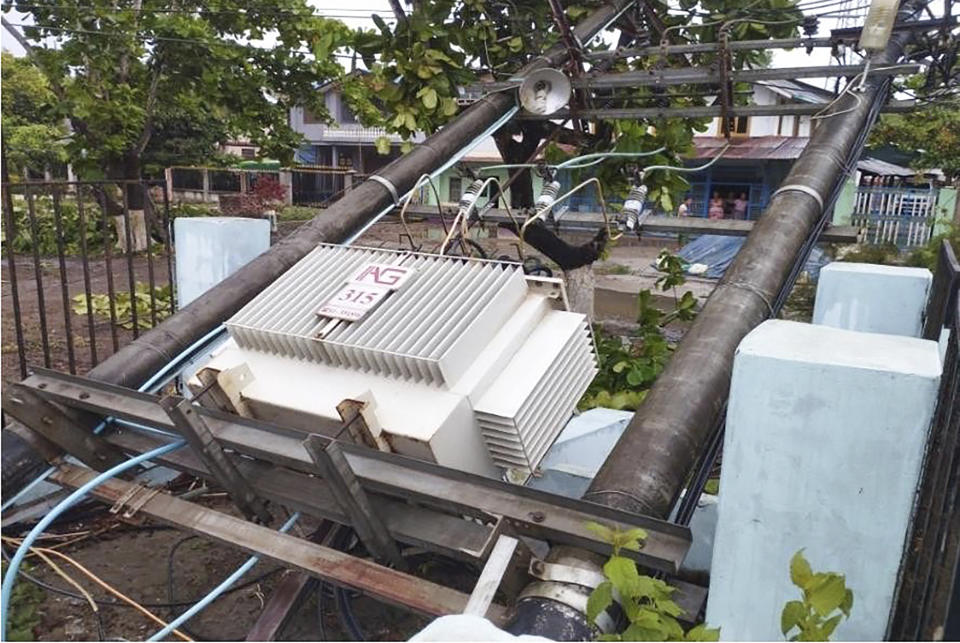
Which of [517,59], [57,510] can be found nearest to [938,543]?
[57,510]

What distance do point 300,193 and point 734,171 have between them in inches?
686

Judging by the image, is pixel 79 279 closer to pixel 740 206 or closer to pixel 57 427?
pixel 57 427

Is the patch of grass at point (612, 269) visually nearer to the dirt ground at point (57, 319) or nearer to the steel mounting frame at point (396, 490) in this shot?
the dirt ground at point (57, 319)

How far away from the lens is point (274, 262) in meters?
3.35

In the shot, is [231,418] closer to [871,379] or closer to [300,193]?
[871,379]

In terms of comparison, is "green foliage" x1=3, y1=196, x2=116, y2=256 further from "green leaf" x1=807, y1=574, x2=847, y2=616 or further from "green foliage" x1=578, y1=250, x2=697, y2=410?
"green leaf" x1=807, y1=574, x2=847, y2=616

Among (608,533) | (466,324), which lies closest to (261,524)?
(466,324)

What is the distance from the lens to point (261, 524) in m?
2.52

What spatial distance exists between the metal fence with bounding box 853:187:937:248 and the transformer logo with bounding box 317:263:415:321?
17.4 m

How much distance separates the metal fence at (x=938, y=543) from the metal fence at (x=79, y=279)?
3.24 meters

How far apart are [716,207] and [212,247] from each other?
21901 millimetres

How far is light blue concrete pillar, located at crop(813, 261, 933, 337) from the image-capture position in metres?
3.81

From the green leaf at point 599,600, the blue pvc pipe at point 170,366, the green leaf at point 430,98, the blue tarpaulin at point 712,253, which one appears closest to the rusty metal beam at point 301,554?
the blue pvc pipe at point 170,366

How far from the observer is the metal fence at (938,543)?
1520 mm
